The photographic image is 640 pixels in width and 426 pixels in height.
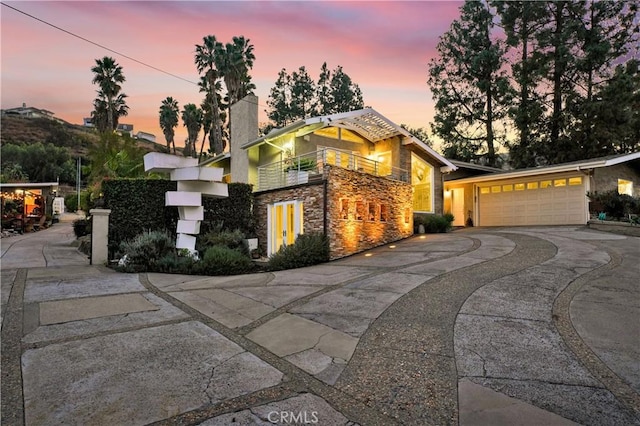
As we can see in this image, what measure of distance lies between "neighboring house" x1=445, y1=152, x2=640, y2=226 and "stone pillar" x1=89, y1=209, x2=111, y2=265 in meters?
18.5

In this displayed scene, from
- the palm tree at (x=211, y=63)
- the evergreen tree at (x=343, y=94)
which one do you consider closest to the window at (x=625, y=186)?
the evergreen tree at (x=343, y=94)

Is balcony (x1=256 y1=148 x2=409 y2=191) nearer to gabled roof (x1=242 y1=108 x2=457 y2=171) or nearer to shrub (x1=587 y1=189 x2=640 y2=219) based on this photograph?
gabled roof (x1=242 y1=108 x2=457 y2=171)

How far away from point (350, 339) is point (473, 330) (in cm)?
178

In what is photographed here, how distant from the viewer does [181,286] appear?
8.06m

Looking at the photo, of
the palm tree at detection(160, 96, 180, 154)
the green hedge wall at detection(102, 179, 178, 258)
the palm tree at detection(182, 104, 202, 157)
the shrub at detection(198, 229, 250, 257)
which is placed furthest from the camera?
the palm tree at detection(160, 96, 180, 154)

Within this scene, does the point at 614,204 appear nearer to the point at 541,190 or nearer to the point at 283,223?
the point at 541,190

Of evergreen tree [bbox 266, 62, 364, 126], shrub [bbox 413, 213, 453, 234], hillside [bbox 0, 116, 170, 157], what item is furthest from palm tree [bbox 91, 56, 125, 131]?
shrub [bbox 413, 213, 453, 234]

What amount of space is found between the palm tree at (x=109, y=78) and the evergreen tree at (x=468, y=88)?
99.1 ft

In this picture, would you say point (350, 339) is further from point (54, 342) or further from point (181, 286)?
point (181, 286)

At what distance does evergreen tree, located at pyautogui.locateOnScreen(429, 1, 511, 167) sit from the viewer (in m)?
28.6

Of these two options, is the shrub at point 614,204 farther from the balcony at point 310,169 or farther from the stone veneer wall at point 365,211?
the balcony at point 310,169

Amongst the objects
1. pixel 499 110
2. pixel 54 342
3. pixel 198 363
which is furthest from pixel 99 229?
pixel 499 110

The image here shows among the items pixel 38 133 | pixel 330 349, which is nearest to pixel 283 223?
pixel 330 349

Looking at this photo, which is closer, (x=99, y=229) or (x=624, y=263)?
(x=624, y=263)
